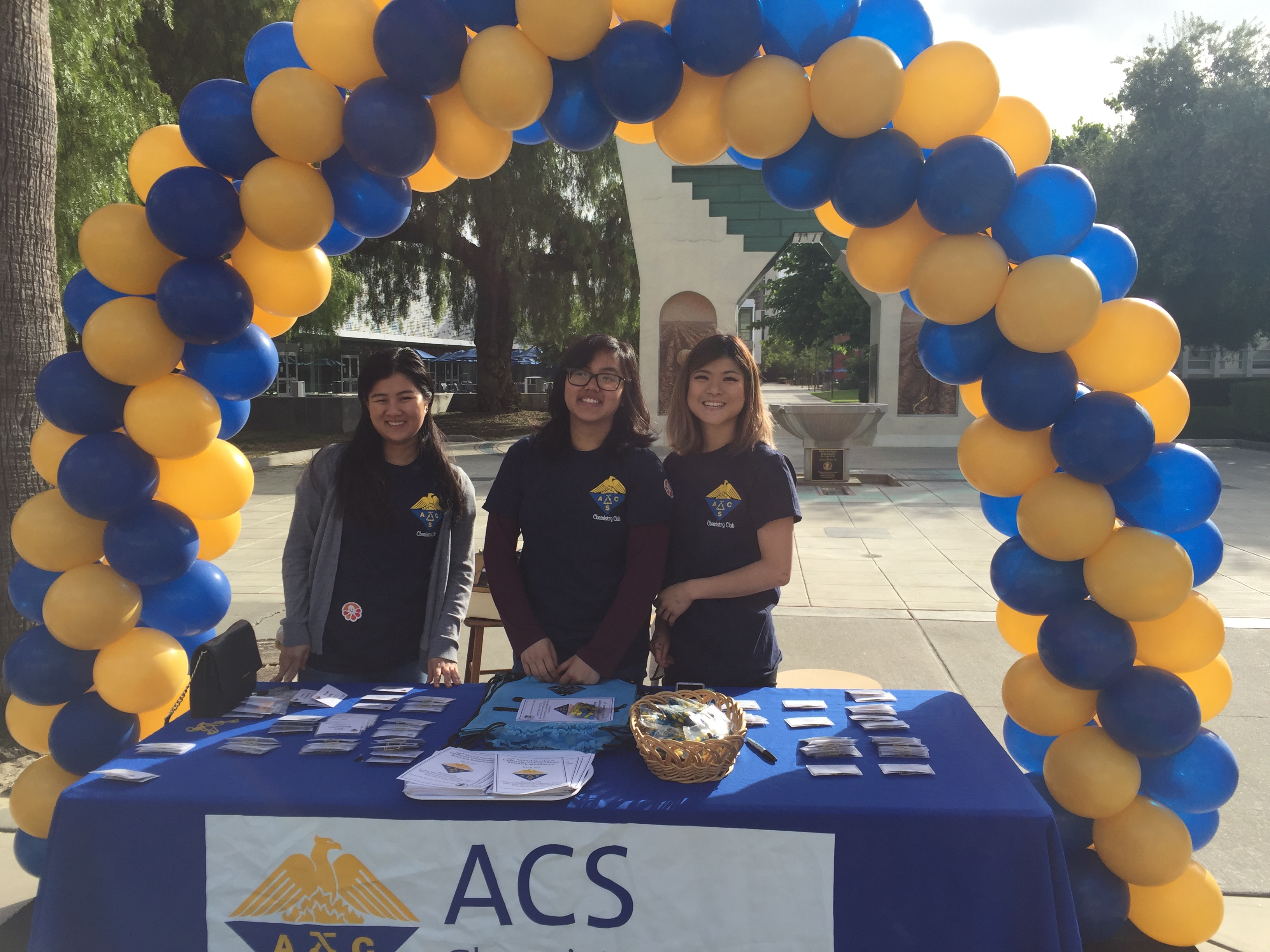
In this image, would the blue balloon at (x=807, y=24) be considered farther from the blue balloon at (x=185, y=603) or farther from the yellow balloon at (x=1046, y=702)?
the blue balloon at (x=185, y=603)

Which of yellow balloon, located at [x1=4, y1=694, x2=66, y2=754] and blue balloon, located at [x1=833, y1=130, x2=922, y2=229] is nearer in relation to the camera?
blue balloon, located at [x1=833, y1=130, x2=922, y2=229]

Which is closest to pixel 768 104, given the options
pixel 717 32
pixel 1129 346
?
pixel 717 32

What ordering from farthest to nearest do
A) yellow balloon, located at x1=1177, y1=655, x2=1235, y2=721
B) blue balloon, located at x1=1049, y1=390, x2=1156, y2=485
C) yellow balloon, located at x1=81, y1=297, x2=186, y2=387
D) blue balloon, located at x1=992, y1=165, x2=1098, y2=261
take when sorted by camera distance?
yellow balloon, located at x1=81, y1=297, x2=186, y2=387, yellow balloon, located at x1=1177, y1=655, x2=1235, y2=721, blue balloon, located at x1=992, y1=165, x2=1098, y2=261, blue balloon, located at x1=1049, y1=390, x2=1156, y2=485

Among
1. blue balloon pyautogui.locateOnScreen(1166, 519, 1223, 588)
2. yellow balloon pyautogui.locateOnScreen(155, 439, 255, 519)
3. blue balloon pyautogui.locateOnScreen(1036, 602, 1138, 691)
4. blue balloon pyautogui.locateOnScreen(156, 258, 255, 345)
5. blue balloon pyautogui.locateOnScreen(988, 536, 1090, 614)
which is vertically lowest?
blue balloon pyautogui.locateOnScreen(1036, 602, 1138, 691)

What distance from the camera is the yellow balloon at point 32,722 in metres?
2.86

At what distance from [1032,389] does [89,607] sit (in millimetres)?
3010

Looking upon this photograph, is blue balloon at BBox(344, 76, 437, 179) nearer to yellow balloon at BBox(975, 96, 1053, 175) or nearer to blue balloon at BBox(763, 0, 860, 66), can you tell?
blue balloon at BBox(763, 0, 860, 66)

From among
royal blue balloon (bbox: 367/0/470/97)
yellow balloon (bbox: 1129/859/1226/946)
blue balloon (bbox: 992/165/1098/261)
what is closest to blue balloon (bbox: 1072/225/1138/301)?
blue balloon (bbox: 992/165/1098/261)

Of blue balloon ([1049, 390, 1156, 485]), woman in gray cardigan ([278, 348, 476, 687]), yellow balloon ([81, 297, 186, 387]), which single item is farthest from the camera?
woman in gray cardigan ([278, 348, 476, 687])

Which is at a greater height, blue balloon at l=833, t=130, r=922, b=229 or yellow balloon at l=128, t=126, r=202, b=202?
yellow balloon at l=128, t=126, r=202, b=202

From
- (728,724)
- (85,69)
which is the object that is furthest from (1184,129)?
(728,724)

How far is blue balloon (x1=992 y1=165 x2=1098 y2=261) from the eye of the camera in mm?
2475

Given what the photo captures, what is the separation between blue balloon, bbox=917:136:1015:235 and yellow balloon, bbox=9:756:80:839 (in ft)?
10.7

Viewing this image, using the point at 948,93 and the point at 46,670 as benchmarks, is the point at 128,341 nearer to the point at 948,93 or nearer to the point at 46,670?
the point at 46,670
